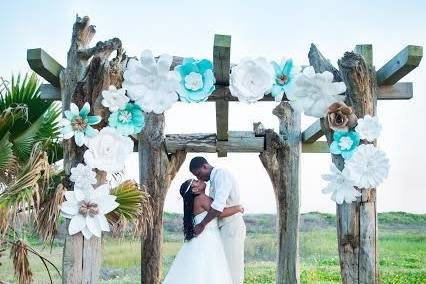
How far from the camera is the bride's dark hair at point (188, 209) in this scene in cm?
678

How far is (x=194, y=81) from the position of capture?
4992 millimetres

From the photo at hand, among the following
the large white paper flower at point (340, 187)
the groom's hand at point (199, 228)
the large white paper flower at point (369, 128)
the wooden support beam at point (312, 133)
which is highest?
the wooden support beam at point (312, 133)

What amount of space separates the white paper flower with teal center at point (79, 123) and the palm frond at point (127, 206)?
71 cm

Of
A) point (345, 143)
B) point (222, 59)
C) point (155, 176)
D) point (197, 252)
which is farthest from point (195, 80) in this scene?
point (155, 176)

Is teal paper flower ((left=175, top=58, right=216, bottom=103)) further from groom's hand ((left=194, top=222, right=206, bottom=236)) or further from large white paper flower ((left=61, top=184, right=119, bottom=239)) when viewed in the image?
groom's hand ((left=194, top=222, right=206, bottom=236))

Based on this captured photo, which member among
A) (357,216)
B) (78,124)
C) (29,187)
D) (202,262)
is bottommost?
(202,262)

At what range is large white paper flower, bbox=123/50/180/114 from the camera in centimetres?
497

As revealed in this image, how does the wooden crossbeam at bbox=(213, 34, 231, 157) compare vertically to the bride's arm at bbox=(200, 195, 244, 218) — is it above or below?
above

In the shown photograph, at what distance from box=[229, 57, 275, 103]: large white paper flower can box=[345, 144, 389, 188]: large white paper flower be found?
84 centimetres

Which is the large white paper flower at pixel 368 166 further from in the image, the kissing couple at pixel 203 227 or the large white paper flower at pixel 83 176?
the kissing couple at pixel 203 227

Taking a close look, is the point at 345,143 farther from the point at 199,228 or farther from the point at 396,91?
the point at 199,228

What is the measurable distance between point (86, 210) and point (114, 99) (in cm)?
85

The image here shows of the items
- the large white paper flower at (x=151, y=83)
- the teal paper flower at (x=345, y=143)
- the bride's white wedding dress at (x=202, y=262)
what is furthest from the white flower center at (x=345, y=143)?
the bride's white wedding dress at (x=202, y=262)

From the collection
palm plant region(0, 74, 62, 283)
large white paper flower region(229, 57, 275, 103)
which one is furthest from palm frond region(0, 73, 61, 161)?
large white paper flower region(229, 57, 275, 103)
